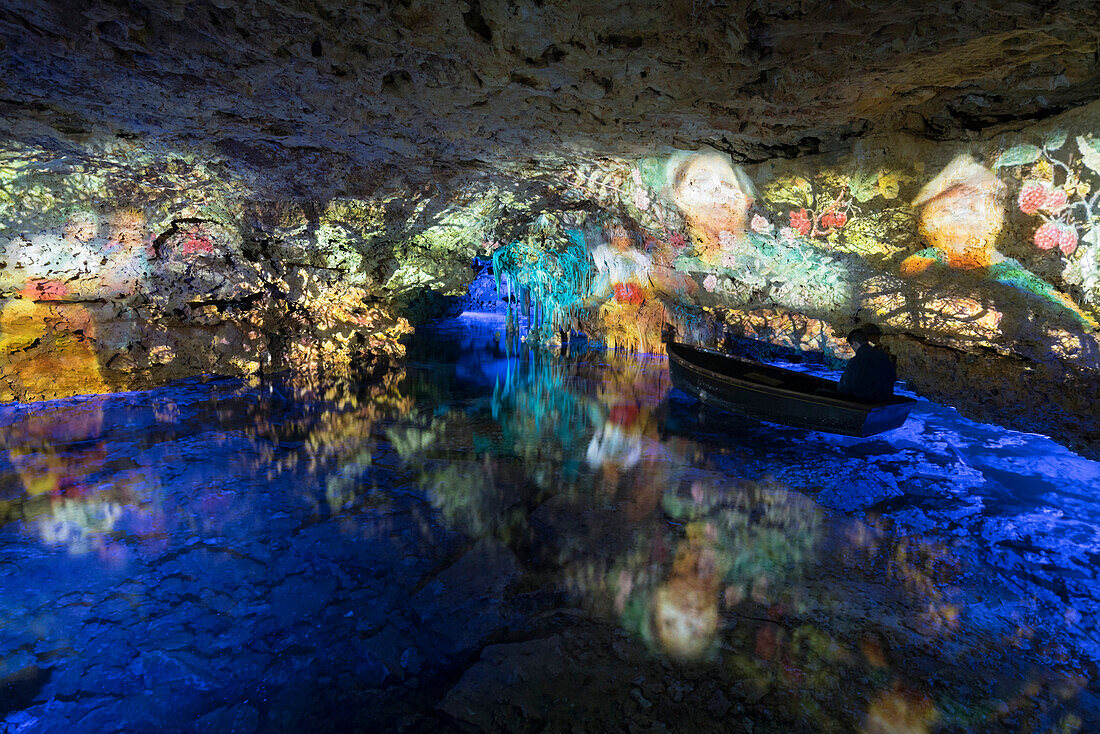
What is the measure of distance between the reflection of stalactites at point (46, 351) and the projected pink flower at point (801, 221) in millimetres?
9758

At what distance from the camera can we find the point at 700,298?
34.4ft

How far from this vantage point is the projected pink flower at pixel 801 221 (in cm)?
638

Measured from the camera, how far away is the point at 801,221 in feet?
21.3

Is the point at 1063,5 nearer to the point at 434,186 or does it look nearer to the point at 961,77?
the point at 961,77

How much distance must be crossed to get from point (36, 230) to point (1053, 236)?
36.8ft

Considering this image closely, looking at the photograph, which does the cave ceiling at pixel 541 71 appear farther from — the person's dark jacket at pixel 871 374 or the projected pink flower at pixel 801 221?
the person's dark jacket at pixel 871 374

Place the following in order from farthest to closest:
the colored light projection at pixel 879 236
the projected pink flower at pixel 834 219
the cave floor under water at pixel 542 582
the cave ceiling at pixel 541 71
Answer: the projected pink flower at pixel 834 219 < the colored light projection at pixel 879 236 < the cave ceiling at pixel 541 71 < the cave floor under water at pixel 542 582

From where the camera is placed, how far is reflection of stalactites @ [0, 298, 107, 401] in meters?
6.76

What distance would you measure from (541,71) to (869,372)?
4.61 meters

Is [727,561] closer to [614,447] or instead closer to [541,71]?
[614,447]

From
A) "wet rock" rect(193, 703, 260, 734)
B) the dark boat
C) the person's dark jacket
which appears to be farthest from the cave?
the person's dark jacket

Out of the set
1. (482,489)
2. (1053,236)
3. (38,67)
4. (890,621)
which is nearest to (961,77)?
(1053,236)

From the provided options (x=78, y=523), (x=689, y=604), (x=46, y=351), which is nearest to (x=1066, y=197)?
(x=689, y=604)

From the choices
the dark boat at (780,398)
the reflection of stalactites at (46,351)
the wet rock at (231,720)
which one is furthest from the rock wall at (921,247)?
the reflection of stalactites at (46,351)
